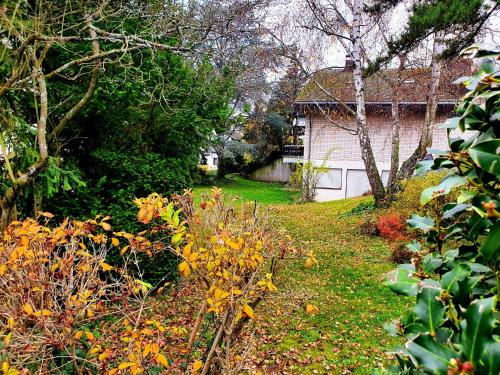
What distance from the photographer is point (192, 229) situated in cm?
338

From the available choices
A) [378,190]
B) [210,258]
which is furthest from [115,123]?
[378,190]

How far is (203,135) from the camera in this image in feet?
22.3

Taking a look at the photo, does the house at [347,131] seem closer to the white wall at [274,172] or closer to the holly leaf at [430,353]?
the white wall at [274,172]

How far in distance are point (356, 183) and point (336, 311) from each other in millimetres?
13541

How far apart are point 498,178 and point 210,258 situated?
2240 millimetres

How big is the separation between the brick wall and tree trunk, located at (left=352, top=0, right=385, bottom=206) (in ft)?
18.8

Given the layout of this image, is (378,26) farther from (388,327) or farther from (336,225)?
(388,327)

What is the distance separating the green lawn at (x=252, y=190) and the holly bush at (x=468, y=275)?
1603 centimetres

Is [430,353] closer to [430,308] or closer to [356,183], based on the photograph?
[430,308]

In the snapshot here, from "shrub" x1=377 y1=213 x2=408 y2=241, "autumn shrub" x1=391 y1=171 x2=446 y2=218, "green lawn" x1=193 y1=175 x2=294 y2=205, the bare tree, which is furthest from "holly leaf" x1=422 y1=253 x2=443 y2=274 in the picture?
"green lawn" x1=193 y1=175 x2=294 y2=205

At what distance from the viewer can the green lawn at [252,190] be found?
19.5m

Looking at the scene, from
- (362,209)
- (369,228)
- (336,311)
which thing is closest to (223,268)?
(336,311)

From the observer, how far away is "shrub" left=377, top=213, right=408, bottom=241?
9.49 metres

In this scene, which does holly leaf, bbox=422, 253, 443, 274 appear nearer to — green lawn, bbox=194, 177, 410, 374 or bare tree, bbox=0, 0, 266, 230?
green lawn, bbox=194, 177, 410, 374
